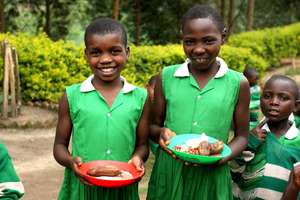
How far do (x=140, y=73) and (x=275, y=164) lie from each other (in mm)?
6763

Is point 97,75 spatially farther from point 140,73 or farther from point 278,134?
point 140,73

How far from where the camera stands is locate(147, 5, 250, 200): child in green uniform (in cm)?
270

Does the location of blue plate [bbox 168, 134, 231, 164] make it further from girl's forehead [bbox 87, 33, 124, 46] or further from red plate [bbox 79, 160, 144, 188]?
girl's forehead [bbox 87, 33, 124, 46]

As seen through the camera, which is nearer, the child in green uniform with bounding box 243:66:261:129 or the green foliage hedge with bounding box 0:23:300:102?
the child in green uniform with bounding box 243:66:261:129

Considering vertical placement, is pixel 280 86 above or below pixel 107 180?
above

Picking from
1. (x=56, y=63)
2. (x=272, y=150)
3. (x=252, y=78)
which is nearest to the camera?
(x=272, y=150)

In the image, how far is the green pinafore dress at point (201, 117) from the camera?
107 inches

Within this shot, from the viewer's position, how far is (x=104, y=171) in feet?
8.05

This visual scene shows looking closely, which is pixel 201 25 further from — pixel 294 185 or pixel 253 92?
pixel 253 92

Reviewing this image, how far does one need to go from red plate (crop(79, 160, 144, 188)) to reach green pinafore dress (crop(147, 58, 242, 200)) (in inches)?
13.6

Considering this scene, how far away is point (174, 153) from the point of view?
2.52 meters

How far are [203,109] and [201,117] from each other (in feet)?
0.15

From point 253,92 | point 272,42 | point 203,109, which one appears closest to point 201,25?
point 203,109

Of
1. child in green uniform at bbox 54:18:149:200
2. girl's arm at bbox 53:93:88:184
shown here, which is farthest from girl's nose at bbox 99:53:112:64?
girl's arm at bbox 53:93:88:184
